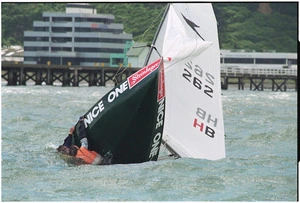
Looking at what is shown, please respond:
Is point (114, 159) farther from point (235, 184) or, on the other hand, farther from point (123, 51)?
point (123, 51)

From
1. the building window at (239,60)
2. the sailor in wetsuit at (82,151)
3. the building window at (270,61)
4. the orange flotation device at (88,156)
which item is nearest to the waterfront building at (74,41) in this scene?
the building window at (239,60)

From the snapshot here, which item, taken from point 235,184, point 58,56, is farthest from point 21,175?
point 58,56

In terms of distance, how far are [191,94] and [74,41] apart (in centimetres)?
11225

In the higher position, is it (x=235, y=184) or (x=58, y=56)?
(x=235, y=184)

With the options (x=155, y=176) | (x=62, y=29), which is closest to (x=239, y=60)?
(x=62, y=29)

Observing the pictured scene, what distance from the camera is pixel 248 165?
68.2 feet

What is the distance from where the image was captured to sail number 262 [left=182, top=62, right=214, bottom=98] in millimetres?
21281

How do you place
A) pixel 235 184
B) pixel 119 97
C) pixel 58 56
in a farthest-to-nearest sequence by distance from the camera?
pixel 58 56, pixel 119 97, pixel 235 184

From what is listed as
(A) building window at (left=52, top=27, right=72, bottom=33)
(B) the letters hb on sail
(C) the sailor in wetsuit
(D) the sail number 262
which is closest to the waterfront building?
(A) building window at (left=52, top=27, right=72, bottom=33)

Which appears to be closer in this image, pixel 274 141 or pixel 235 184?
pixel 235 184

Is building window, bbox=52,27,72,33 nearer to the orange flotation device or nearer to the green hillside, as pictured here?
the green hillside

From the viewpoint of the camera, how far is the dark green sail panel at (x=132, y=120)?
1980 cm

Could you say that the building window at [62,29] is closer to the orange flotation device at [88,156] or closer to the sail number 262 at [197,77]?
the sail number 262 at [197,77]

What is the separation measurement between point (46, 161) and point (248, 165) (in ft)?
14.0
